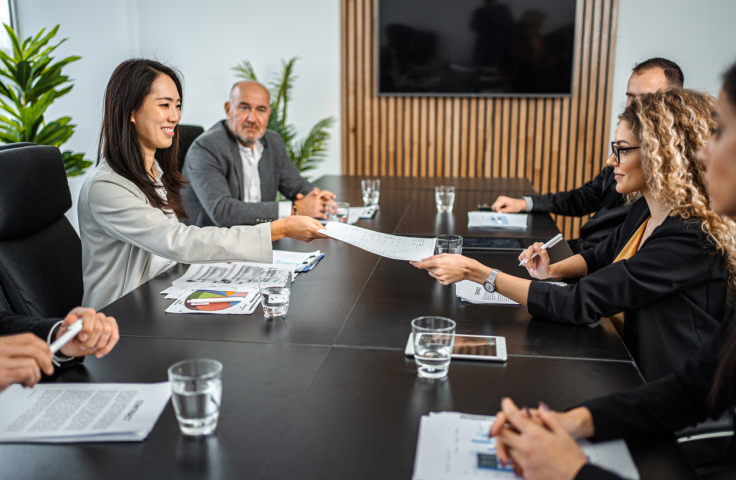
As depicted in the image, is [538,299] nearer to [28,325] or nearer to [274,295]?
[274,295]

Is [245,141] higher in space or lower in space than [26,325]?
higher

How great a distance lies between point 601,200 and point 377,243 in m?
1.86

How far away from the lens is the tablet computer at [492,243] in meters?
2.38

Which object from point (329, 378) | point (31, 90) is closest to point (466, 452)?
point (329, 378)

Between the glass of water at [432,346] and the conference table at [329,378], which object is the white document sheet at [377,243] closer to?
the conference table at [329,378]

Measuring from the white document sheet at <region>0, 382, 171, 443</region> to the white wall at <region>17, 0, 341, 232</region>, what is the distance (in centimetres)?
456

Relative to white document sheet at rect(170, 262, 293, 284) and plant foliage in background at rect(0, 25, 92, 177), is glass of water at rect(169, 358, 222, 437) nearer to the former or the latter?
white document sheet at rect(170, 262, 293, 284)

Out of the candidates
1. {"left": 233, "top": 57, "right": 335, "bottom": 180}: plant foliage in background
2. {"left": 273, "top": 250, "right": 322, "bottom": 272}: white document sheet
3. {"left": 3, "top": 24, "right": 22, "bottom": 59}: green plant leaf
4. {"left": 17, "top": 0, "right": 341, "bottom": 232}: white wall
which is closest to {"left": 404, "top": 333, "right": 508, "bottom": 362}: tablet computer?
{"left": 273, "top": 250, "right": 322, "bottom": 272}: white document sheet

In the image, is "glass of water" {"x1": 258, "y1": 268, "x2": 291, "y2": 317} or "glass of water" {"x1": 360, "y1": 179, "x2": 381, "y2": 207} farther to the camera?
"glass of water" {"x1": 360, "y1": 179, "x2": 381, "y2": 207}

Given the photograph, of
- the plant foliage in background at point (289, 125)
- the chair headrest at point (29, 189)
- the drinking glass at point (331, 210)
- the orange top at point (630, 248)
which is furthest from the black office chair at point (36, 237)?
the plant foliage in background at point (289, 125)

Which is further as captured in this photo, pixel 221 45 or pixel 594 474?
pixel 221 45

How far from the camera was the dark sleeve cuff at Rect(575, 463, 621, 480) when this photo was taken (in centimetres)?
88

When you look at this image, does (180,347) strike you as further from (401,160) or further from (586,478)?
(401,160)

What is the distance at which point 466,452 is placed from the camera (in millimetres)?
960
